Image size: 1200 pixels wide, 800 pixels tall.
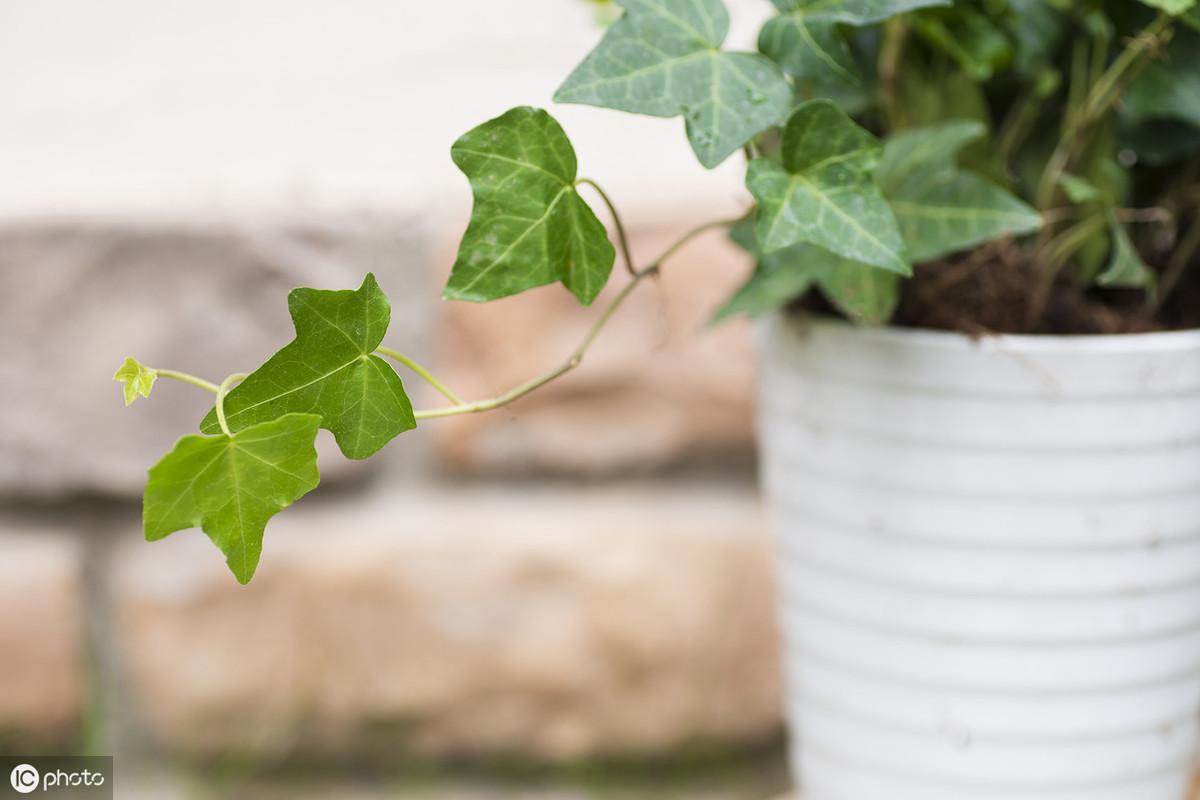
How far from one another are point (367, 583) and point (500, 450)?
0.12 meters

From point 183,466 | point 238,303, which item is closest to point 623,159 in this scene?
point 238,303

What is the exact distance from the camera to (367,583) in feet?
2.48

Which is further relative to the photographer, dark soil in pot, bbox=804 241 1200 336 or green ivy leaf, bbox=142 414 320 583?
dark soil in pot, bbox=804 241 1200 336

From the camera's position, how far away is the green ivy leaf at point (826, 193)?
32 centimetres

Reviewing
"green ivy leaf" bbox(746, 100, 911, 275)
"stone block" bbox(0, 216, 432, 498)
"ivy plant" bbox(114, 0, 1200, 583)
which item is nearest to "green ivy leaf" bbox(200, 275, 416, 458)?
"ivy plant" bbox(114, 0, 1200, 583)

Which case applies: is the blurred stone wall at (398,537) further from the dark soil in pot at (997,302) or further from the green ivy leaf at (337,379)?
the green ivy leaf at (337,379)

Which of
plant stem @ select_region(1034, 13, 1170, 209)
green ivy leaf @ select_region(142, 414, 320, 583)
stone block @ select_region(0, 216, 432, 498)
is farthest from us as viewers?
stone block @ select_region(0, 216, 432, 498)

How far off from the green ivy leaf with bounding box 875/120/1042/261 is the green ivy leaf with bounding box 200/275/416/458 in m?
0.20

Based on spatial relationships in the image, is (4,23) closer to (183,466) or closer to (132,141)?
(132,141)

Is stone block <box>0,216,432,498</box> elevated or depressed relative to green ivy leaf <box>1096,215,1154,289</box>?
depressed

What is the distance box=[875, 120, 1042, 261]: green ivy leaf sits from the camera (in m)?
0.39

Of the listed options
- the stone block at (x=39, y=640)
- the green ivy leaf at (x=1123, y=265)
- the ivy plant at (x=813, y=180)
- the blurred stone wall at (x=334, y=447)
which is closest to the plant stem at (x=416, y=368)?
the ivy plant at (x=813, y=180)

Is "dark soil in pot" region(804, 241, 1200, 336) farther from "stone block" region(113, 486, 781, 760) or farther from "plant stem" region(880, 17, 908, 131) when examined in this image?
"stone block" region(113, 486, 781, 760)

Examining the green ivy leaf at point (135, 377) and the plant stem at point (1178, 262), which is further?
the plant stem at point (1178, 262)
